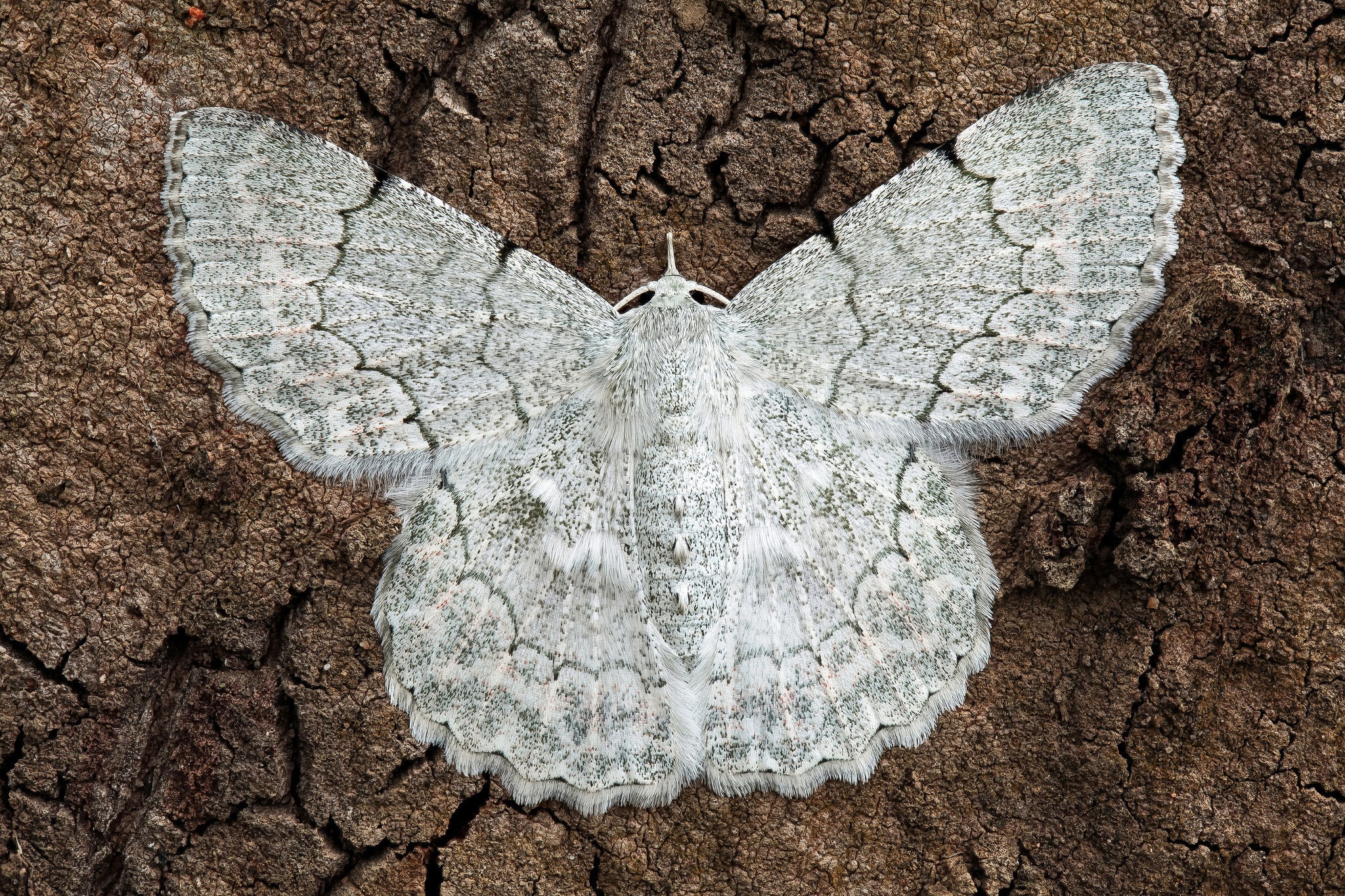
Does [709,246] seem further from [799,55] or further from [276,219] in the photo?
[276,219]

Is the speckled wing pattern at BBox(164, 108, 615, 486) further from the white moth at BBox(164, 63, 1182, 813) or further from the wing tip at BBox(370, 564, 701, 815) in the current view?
the wing tip at BBox(370, 564, 701, 815)

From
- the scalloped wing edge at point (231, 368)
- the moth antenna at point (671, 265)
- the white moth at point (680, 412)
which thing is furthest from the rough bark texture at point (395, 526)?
the moth antenna at point (671, 265)

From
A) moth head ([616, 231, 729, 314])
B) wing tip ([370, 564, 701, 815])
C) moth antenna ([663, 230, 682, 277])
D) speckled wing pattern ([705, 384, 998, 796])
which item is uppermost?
moth antenna ([663, 230, 682, 277])

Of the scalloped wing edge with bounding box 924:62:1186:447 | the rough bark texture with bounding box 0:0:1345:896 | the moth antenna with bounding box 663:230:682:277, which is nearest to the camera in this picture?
the scalloped wing edge with bounding box 924:62:1186:447

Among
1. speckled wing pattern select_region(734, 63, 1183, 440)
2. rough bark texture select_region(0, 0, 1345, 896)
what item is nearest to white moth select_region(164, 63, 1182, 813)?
speckled wing pattern select_region(734, 63, 1183, 440)

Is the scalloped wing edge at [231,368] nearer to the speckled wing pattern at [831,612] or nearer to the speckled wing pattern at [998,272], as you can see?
the speckled wing pattern at [831,612]

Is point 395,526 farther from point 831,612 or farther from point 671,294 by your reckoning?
point 831,612
